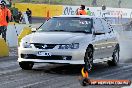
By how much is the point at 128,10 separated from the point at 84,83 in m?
41.0

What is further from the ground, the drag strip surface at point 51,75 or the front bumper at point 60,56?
the front bumper at point 60,56

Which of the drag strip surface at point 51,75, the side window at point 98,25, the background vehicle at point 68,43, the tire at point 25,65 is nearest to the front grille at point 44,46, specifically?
the background vehicle at point 68,43

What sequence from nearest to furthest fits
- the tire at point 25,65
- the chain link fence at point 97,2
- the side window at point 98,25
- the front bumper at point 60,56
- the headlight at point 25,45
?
the front bumper at point 60,56, the headlight at point 25,45, the tire at point 25,65, the side window at point 98,25, the chain link fence at point 97,2

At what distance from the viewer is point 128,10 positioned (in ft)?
162

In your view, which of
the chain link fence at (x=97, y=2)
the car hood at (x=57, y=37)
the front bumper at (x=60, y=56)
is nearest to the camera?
the front bumper at (x=60, y=56)

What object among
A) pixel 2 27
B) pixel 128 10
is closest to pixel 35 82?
pixel 2 27

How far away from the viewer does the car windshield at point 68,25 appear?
1270cm

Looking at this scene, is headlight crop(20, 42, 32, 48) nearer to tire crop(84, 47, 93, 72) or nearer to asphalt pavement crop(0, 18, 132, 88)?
asphalt pavement crop(0, 18, 132, 88)

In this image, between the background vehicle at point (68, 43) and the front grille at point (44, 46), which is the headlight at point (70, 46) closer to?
the background vehicle at point (68, 43)

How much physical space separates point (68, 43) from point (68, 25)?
4.92ft

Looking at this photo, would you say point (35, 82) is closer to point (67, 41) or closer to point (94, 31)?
point (67, 41)

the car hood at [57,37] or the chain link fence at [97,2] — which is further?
the chain link fence at [97,2]

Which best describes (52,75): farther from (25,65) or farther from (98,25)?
(98,25)

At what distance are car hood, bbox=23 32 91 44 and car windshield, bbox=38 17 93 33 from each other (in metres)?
0.46
